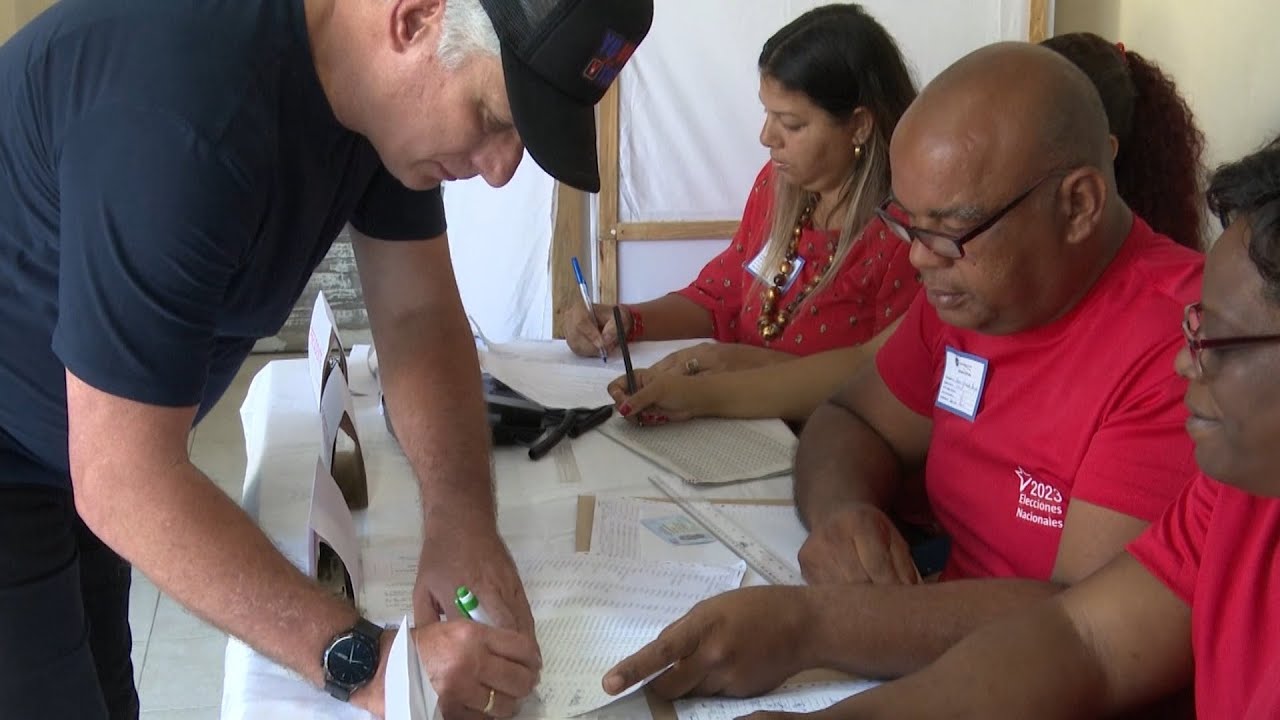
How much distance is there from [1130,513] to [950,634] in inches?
9.6

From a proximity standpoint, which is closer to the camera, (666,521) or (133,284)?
(133,284)

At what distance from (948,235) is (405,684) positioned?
0.89 m

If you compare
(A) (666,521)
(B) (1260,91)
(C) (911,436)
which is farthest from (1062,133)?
Result: (B) (1260,91)

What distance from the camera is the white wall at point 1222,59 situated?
2453 millimetres

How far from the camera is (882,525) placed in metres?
1.52

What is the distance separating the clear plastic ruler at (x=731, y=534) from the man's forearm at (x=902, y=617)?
16 centimetres

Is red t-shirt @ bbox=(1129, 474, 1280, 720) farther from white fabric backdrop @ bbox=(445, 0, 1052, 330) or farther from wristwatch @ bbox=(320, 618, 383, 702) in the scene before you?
white fabric backdrop @ bbox=(445, 0, 1052, 330)

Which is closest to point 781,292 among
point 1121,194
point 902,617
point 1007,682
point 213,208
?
point 1121,194

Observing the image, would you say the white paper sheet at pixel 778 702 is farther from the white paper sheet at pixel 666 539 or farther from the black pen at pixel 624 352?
the black pen at pixel 624 352

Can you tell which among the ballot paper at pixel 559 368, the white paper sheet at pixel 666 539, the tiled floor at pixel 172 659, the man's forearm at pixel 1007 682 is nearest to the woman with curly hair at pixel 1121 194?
the ballot paper at pixel 559 368

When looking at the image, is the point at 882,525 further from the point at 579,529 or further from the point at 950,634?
the point at 579,529

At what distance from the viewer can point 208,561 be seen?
42.4 inches

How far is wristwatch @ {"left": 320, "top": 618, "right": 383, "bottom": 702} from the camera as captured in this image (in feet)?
3.58

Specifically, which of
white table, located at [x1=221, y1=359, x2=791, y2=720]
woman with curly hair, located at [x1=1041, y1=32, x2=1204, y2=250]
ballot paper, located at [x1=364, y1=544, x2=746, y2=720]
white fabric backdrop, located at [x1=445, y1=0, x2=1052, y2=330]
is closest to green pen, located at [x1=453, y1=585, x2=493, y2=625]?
ballot paper, located at [x1=364, y1=544, x2=746, y2=720]
